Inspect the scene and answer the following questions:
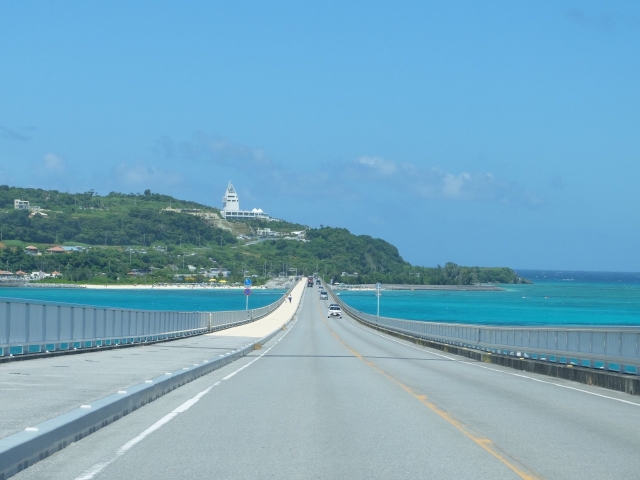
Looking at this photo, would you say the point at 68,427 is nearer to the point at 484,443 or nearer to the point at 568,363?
the point at 484,443

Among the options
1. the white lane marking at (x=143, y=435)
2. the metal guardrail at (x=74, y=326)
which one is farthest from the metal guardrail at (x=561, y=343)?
the metal guardrail at (x=74, y=326)

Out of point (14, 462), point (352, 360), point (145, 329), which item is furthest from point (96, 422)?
point (145, 329)

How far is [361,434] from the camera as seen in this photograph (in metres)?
11.7

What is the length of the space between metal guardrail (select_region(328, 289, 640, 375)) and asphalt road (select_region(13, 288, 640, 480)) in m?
1.44

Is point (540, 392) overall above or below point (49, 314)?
below

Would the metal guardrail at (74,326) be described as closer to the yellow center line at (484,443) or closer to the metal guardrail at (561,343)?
the yellow center line at (484,443)

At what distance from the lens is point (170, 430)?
1162 centimetres

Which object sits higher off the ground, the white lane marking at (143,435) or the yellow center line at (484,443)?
the white lane marking at (143,435)

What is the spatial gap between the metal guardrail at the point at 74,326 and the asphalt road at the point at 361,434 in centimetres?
532

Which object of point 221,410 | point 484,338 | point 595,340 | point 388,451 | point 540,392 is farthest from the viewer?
point 484,338

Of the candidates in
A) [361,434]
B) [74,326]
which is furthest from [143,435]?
[74,326]

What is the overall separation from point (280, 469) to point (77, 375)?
9438 mm

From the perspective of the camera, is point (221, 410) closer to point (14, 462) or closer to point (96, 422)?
point (96, 422)

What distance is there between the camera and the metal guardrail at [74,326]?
21.6 metres
